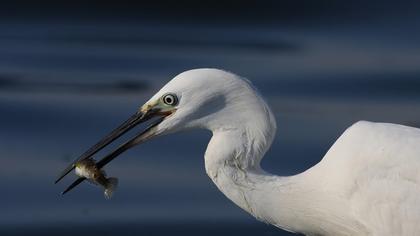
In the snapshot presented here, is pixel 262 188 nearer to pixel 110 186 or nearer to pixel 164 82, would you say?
pixel 110 186

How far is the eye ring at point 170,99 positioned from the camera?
18.3ft

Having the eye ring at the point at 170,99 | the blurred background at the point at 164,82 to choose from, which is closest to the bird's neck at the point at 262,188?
the eye ring at the point at 170,99

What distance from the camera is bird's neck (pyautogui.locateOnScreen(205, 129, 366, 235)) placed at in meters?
5.69

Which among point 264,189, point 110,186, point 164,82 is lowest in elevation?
point 264,189

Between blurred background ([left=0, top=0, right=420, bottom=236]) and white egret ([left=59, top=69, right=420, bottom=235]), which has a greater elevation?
blurred background ([left=0, top=0, right=420, bottom=236])

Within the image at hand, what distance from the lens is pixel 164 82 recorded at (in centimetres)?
981

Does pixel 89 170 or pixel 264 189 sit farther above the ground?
pixel 89 170

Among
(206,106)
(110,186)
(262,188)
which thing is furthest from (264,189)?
(110,186)

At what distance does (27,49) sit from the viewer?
35.8ft

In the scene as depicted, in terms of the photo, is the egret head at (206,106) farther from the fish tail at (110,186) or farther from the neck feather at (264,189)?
the fish tail at (110,186)

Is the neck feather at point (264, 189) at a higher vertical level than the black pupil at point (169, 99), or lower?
lower

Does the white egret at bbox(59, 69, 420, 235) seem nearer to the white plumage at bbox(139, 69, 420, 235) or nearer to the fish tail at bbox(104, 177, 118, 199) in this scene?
the white plumage at bbox(139, 69, 420, 235)

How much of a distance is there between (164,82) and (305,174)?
13.0 ft

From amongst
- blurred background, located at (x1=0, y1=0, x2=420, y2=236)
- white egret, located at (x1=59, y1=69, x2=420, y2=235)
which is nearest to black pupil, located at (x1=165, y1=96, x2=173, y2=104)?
white egret, located at (x1=59, y1=69, x2=420, y2=235)
